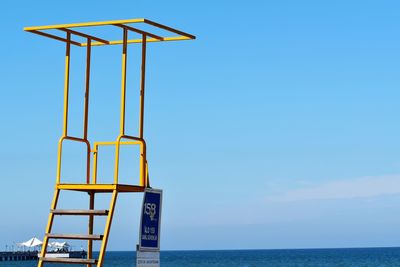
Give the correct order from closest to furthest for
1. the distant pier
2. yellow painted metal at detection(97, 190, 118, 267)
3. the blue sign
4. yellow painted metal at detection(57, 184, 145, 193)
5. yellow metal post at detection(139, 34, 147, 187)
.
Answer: yellow painted metal at detection(97, 190, 118, 267), yellow painted metal at detection(57, 184, 145, 193), the blue sign, yellow metal post at detection(139, 34, 147, 187), the distant pier

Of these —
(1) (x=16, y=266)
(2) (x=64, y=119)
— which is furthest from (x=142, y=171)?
(1) (x=16, y=266)

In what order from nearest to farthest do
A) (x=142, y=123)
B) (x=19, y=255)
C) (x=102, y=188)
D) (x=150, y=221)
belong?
(x=102, y=188) → (x=150, y=221) → (x=142, y=123) → (x=19, y=255)

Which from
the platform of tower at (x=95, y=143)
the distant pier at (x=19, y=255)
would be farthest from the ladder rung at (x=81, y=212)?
the distant pier at (x=19, y=255)

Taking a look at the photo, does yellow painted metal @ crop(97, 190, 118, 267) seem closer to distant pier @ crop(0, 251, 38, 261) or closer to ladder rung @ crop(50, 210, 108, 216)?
ladder rung @ crop(50, 210, 108, 216)

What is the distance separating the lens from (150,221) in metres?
14.8

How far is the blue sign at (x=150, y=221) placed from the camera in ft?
47.9

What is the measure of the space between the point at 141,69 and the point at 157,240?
247cm

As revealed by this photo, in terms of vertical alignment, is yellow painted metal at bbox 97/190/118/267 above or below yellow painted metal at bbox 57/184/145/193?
below

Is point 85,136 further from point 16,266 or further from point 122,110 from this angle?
point 16,266

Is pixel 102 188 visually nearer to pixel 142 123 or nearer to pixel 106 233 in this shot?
pixel 106 233

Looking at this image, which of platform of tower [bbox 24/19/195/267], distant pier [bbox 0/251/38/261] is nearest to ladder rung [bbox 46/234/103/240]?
platform of tower [bbox 24/19/195/267]

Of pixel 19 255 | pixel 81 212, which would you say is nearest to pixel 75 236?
pixel 81 212

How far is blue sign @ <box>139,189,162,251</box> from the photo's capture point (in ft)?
47.9

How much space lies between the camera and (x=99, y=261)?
14.0 m
